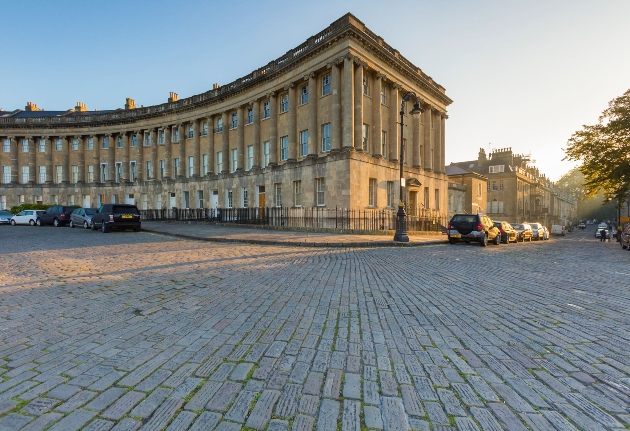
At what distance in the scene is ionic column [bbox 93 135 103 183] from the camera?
141ft

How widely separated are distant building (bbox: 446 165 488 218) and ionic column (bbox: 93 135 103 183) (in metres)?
48.1

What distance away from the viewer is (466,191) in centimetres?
4328

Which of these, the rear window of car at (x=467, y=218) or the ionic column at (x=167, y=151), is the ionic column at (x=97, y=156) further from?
the rear window of car at (x=467, y=218)

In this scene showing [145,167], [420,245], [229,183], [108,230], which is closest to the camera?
[420,245]

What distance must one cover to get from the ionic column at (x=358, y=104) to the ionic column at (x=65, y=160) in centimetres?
4411

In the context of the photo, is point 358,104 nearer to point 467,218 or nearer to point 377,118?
point 377,118

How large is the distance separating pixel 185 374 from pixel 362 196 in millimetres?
20682

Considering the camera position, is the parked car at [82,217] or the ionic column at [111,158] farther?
the ionic column at [111,158]

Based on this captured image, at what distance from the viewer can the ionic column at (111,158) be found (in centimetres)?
4216

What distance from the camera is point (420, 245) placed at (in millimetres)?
15297

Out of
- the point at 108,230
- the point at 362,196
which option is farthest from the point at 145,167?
the point at 362,196

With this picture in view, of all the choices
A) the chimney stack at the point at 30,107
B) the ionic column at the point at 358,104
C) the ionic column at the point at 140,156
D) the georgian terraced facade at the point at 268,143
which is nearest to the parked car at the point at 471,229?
the georgian terraced facade at the point at 268,143

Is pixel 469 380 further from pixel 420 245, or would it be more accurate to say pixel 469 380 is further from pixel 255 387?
pixel 420 245

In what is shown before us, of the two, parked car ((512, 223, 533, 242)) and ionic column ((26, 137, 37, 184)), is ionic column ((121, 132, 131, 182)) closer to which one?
ionic column ((26, 137, 37, 184))
